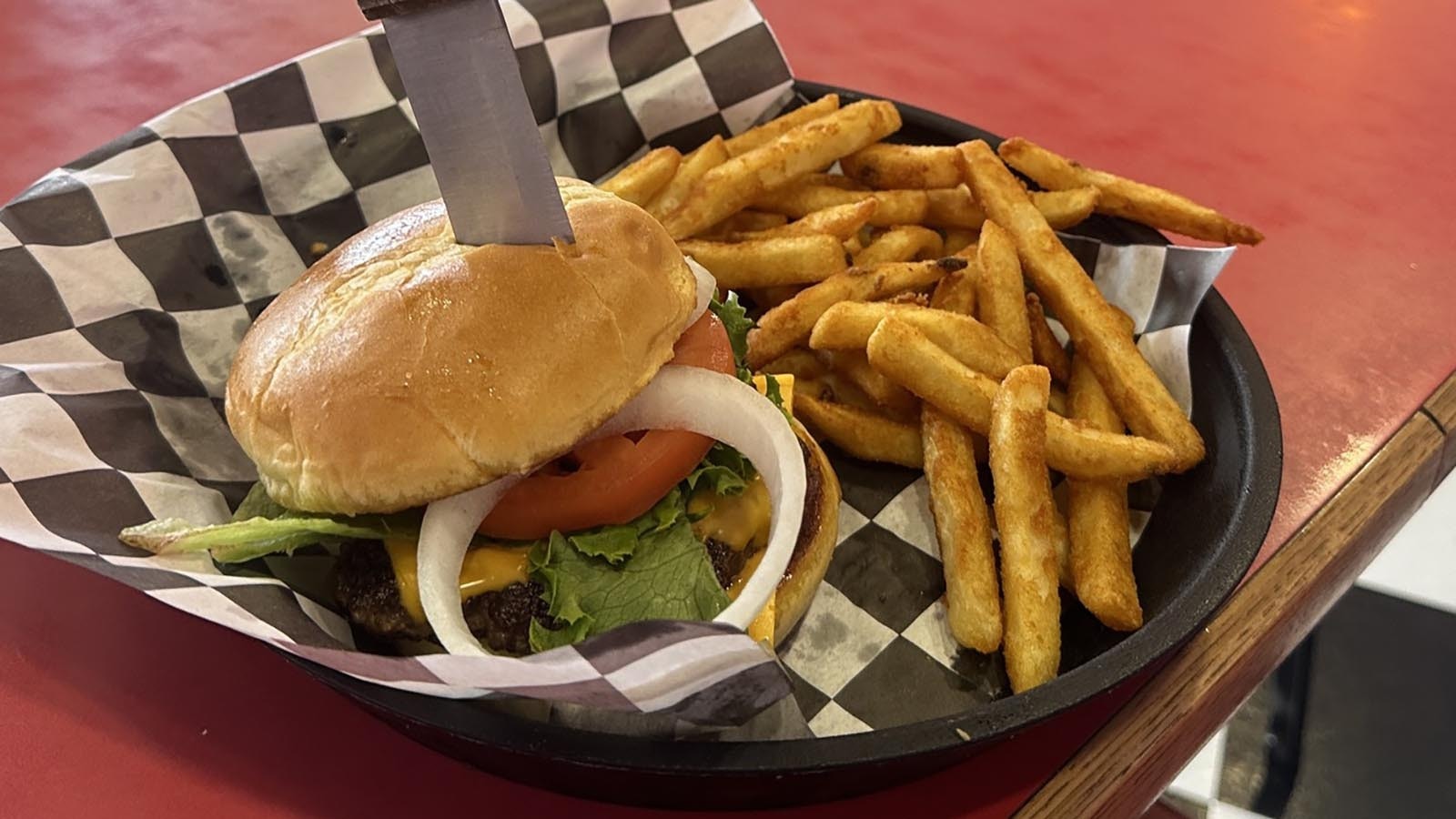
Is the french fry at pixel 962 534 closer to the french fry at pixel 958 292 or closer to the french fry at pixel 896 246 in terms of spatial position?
the french fry at pixel 958 292

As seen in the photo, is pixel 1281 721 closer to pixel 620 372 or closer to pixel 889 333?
pixel 889 333

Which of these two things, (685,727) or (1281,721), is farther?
(1281,721)

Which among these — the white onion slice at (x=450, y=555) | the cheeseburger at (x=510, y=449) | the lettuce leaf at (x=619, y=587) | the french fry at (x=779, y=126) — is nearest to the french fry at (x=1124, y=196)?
the french fry at (x=779, y=126)

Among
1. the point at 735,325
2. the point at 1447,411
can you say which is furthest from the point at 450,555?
the point at 1447,411

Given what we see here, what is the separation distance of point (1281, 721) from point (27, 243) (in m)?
2.92

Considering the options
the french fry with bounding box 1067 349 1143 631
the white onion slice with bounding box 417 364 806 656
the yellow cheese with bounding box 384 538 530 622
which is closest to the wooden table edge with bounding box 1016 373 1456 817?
the french fry with bounding box 1067 349 1143 631

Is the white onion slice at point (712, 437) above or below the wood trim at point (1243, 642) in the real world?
above

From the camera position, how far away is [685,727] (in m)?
1.36

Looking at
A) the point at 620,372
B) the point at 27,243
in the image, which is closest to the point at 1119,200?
the point at 620,372

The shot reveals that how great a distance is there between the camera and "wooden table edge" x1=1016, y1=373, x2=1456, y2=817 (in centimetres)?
155

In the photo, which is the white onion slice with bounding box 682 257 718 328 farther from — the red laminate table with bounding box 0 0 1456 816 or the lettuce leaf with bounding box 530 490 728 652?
the red laminate table with bounding box 0 0 1456 816

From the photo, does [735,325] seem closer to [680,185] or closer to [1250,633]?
[680,185]

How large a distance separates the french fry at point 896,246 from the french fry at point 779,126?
300mm

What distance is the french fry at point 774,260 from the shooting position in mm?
1981
